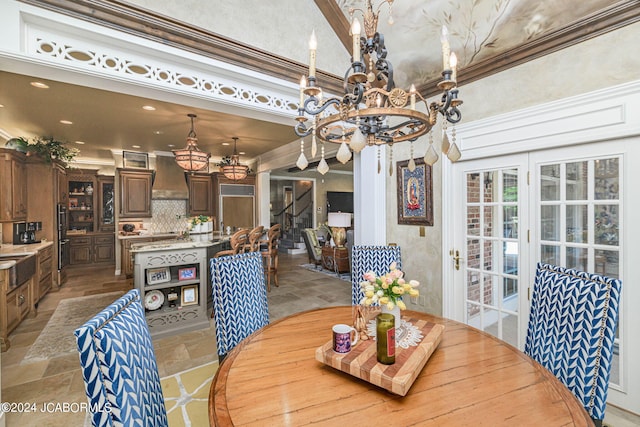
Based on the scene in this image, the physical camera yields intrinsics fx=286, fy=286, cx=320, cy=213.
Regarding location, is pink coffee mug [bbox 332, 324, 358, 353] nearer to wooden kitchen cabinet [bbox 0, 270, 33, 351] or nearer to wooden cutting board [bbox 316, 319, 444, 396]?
wooden cutting board [bbox 316, 319, 444, 396]

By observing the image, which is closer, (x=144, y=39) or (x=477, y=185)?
(x=144, y=39)

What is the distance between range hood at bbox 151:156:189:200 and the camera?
6625 mm

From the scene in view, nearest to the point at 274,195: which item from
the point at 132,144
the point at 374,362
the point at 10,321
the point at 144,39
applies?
the point at 132,144

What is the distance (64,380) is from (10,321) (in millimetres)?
1537

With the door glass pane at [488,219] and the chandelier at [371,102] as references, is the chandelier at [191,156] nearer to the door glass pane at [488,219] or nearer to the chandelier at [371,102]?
the chandelier at [371,102]

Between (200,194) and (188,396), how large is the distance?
5.54 m

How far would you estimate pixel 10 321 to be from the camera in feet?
10.6

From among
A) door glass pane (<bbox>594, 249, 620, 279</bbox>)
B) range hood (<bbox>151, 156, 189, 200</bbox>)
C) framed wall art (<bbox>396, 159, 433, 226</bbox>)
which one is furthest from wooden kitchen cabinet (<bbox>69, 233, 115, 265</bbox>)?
door glass pane (<bbox>594, 249, 620, 279</bbox>)

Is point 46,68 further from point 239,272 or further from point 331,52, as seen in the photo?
point 331,52

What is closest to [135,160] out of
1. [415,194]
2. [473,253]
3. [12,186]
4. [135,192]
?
[135,192]

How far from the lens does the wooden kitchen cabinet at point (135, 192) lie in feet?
20.1

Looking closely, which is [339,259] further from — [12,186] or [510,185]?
[12,186]

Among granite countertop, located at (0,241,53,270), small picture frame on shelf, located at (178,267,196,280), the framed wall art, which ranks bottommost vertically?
small picture frame on shelf, located at (178,267,196,280)

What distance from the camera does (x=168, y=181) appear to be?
6.75 meters
